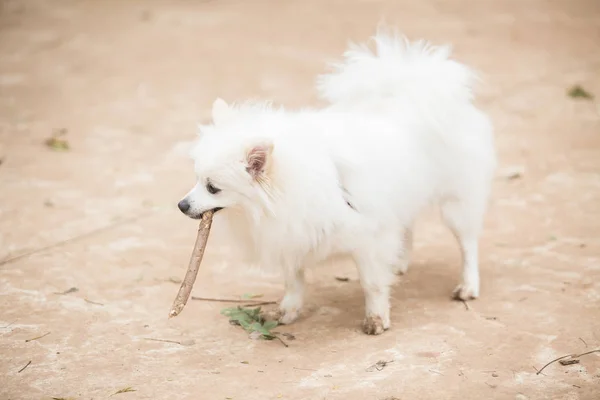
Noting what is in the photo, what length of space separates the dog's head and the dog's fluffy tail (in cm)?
109

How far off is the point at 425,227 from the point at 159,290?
99.5 inches

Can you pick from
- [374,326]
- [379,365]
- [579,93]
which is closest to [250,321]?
[374,326]

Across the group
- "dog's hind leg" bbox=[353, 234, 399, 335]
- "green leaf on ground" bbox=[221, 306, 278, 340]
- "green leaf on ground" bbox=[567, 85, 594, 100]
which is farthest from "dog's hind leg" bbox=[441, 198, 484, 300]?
"green leaf on ground" bbox=[567, 85, 594, 100]

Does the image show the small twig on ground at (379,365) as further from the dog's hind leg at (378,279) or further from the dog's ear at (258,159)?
the dog's ear at (258,159)

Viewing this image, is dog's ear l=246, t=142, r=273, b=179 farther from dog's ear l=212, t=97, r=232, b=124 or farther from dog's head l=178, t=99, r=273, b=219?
dog's ear l=212, t=97, r=232, b=124

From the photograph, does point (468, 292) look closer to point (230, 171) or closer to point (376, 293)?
point (376, 293)

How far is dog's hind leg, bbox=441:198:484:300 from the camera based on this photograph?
4.91 m

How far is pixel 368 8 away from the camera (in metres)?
12.6

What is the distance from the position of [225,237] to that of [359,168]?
0.91m

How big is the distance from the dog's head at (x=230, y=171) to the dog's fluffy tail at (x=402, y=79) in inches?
43.0

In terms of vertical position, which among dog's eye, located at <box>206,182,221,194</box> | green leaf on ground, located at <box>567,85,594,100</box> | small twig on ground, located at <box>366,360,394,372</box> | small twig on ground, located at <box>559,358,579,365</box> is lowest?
small twig on ground, located at <box>366,360,394,372</box>

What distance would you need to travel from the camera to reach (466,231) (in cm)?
497

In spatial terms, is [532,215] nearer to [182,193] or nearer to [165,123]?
[182,193]

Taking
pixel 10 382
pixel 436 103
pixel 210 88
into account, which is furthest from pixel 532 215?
pixel 210 88
